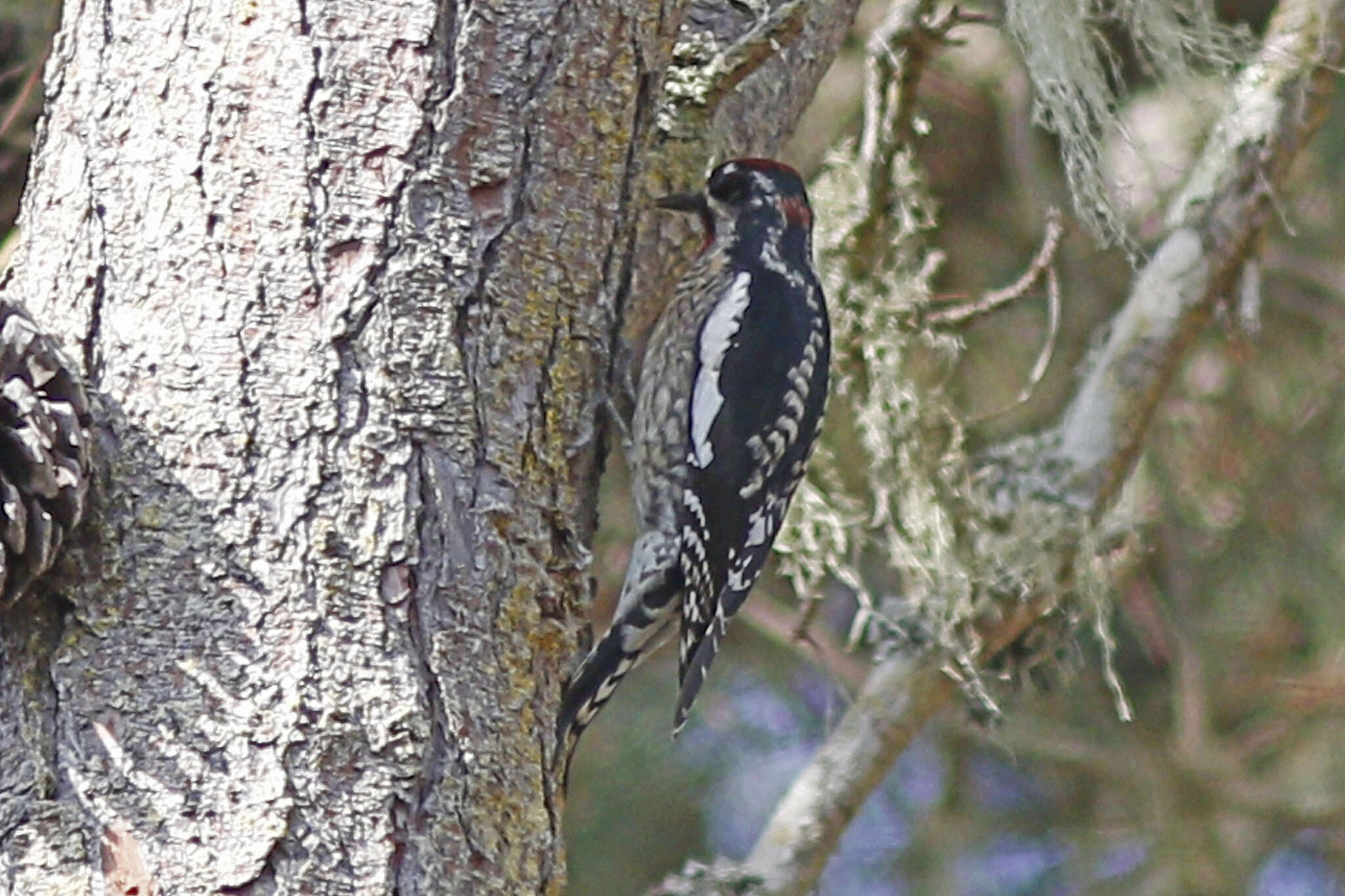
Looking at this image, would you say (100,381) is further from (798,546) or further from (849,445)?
(849,445)

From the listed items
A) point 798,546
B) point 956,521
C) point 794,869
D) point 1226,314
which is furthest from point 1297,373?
point 794,869

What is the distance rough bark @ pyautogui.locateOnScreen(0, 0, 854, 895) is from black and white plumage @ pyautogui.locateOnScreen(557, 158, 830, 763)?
0.82 meters

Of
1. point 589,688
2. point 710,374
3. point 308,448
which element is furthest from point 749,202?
point 308,448

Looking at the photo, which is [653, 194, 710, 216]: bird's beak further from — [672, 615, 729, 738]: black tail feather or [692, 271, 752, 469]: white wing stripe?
[672, 615, 729, 738]: black tail feather

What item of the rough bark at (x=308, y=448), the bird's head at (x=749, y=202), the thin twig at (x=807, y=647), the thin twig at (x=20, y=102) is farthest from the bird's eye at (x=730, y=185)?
the thin twig at (x=20, y=102)

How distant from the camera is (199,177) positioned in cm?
216

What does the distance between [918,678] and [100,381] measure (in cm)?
177

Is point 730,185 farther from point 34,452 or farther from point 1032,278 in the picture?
point 34,452

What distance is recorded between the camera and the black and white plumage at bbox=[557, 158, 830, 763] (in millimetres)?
3223

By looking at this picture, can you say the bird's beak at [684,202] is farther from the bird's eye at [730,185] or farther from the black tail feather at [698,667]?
the black tail feather at [698,667]

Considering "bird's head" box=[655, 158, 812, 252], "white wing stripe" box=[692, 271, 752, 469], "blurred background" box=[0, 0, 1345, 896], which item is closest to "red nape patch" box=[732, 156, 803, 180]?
"bird's head" box=[655, 158, 812, 252]

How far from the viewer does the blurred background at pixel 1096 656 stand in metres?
4.55

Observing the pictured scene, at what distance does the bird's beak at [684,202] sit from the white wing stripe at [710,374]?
1.51ft

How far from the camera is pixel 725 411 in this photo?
3.42 metres
